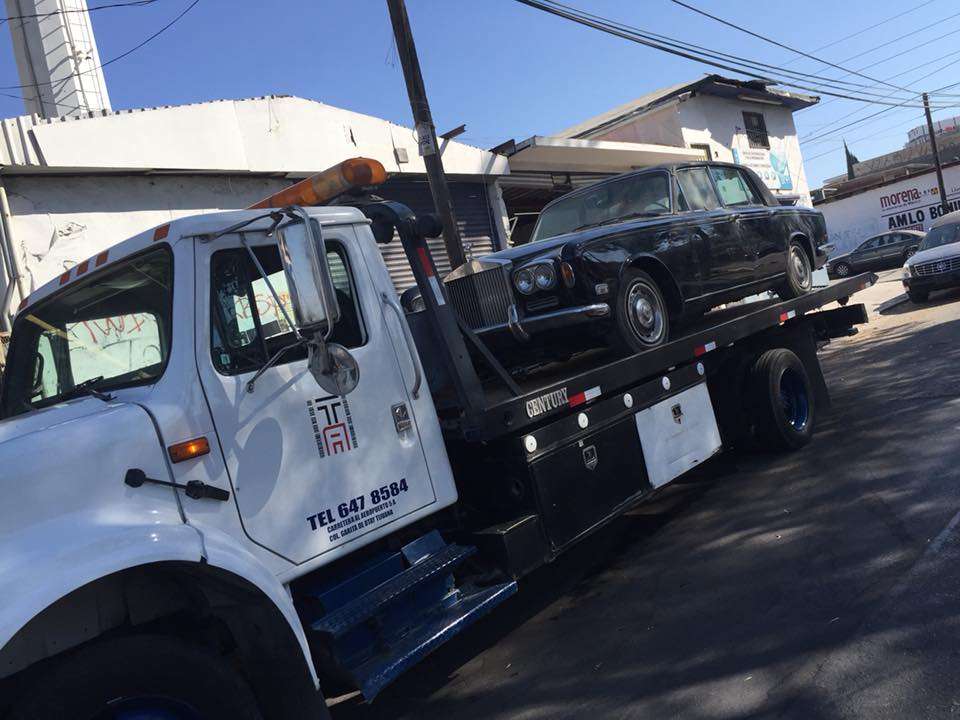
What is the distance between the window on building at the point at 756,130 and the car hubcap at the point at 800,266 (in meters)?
18.7

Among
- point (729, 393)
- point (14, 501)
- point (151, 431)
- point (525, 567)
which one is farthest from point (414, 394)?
point (729, 393)

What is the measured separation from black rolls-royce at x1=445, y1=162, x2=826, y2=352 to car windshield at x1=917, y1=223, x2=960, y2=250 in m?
11.0

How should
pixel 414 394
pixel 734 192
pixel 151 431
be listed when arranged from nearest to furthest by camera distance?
pixel 151 431
pixel 414 394
pixel 734 192

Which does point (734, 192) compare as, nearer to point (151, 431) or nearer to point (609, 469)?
point (609, 469)

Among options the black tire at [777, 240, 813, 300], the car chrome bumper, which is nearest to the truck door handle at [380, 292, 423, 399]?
the car chrome bumper

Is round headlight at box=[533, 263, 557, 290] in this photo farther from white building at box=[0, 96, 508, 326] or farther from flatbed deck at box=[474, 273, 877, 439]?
white building at box=[0, 96, 508, 326]

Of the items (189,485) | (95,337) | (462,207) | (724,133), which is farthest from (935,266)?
(189,485)

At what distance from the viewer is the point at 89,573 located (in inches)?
98.7

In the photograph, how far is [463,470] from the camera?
4.42 meters

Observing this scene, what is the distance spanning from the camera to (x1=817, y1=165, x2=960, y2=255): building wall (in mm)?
37531

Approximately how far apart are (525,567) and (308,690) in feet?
4.49

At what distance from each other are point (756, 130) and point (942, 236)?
32.3 ft

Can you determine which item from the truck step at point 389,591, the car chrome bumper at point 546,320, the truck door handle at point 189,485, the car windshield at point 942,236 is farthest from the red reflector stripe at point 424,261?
the car windshield at point 942,236

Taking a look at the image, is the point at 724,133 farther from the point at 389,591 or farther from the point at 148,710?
the point at 148,710
